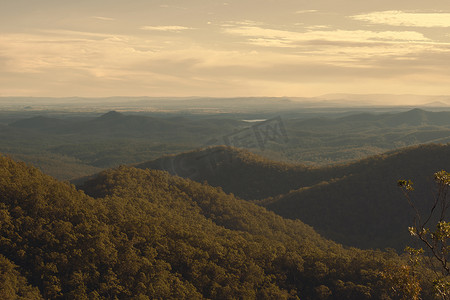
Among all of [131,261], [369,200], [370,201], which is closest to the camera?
[131,261]

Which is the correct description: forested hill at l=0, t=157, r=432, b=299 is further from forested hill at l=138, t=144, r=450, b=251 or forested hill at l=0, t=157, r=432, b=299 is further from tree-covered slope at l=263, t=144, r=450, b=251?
forested hill at l=138, t=144, r=450, b=251

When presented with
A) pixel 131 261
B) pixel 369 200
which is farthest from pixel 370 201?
pixel 131 261

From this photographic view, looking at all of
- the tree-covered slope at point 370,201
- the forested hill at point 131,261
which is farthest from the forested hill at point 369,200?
the forested hill at point 131,261

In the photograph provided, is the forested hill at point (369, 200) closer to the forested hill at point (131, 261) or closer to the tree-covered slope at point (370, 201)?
the tree-covered slope at point (370, 201)

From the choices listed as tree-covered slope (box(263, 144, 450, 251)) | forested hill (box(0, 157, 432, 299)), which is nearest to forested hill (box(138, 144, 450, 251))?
tree-covered slope (box(263, 144, 450, 251))

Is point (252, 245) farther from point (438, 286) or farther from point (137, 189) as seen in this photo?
point (438, 286)

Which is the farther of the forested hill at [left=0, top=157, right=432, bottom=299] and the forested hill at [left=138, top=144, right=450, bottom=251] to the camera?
the forested hill at [left=138, top=144, right=450, bottom=251]

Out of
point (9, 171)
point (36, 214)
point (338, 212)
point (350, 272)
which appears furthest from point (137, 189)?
point (338, 212)

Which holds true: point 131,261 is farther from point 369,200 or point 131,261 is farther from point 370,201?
point 369,200
